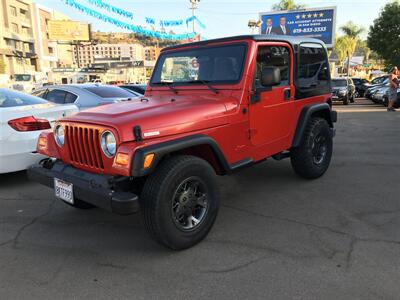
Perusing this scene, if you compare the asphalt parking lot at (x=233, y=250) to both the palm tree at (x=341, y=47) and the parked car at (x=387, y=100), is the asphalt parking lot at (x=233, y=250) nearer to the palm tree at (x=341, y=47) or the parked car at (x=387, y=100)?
the parked car at (x=387, y=100)

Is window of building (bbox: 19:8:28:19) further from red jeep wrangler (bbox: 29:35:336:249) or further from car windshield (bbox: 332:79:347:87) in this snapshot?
red jeep wrangler (bbox: 29:35:336:249)

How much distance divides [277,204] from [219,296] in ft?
6.73

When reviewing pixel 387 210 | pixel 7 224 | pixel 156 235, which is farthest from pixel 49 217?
pixel 387 210

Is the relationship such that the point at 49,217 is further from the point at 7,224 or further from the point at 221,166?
the point at 221,166

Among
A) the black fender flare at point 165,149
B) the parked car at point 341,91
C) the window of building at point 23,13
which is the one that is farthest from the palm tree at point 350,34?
the window of building at point 23,13

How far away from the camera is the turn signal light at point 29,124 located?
4.95 metres

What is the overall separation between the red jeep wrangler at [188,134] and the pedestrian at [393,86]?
36.2ft

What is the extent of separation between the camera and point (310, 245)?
3436 millimetres

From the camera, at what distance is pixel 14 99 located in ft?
18.0

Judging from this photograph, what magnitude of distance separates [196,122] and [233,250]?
1.25m

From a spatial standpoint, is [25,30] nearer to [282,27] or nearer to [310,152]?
[282,27]

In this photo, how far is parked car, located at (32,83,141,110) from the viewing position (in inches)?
301

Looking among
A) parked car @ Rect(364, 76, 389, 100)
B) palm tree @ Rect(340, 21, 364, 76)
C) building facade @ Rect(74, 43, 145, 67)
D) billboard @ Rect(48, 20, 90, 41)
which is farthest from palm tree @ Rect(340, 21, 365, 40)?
building facade @ Rect(74, 43, 145, 67)

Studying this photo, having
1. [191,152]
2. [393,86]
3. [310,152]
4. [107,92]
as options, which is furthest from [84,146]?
[393,86]
